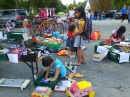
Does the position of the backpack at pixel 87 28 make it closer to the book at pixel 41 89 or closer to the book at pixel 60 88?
→ the book at pixel 60 88

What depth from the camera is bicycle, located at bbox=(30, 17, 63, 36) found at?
10750 mm

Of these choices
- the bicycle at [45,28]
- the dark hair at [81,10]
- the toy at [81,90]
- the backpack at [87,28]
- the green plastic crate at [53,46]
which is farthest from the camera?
the bicycle at [45,28]

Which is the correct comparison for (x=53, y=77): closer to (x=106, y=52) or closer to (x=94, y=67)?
(x=94, y=67)

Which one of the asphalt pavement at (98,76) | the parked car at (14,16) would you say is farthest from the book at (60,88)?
the parked car at (14,16)

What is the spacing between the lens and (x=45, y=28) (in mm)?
10906

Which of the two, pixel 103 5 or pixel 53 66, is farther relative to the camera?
pixel 103 5

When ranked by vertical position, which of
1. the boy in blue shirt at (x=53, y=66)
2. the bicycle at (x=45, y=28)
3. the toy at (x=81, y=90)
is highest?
the bicycle at (x=45, y=28)

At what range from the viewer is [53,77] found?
425 centimetres

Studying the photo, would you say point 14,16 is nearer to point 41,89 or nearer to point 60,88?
point 60,88

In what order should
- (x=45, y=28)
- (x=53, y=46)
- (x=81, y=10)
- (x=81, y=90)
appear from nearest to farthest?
(x=81, y=90), (x=81, y=10), (x=53, y=46), (x=45, y=28)

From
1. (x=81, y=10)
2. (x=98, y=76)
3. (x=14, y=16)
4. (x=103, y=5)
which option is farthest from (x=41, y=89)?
(x=103, y=5)

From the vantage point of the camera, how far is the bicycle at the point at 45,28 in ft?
35.3

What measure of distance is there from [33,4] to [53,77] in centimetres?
2381

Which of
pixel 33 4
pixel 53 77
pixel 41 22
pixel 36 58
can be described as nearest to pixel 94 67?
pixel 53 77
